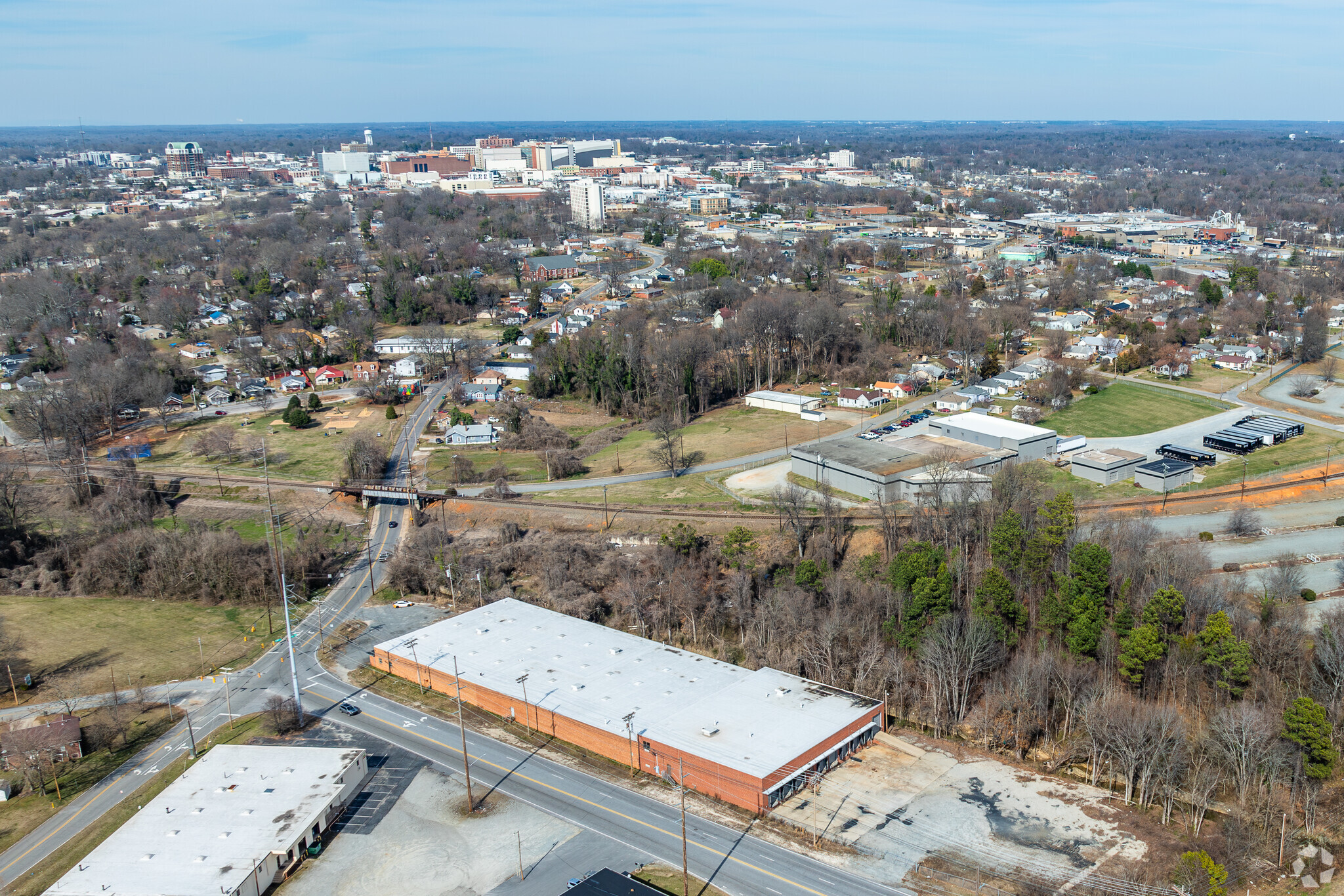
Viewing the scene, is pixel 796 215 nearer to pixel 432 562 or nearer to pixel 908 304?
pixel 908 304

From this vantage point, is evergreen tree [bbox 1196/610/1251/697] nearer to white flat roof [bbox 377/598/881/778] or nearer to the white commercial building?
white flat roof [bbox 377/598/881/778]

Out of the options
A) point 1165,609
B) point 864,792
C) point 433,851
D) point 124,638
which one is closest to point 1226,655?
point 1165,609

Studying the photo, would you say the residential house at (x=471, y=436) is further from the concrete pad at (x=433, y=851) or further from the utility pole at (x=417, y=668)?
the concrete pad at (x=433, y=851)

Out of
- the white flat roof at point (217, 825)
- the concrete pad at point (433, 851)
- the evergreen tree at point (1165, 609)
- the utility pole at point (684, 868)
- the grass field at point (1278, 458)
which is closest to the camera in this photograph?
the utility pole at point (684, 868)

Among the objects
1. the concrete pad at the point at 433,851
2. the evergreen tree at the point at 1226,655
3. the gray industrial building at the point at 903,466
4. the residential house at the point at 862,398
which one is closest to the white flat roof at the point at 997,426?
the gray industrial building at the point at 903,466

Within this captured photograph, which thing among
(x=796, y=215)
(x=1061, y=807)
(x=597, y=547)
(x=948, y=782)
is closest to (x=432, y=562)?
(x=597, y=547)

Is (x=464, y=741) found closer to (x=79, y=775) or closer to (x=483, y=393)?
(x=79, y=775)
